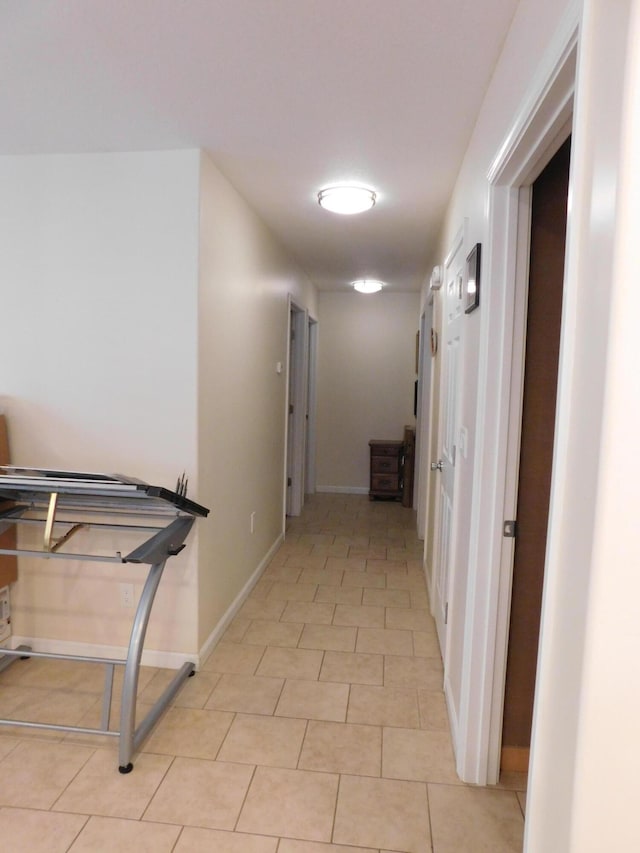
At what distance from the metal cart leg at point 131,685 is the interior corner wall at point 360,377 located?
4.62 m

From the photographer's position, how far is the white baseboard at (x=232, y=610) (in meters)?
2.77

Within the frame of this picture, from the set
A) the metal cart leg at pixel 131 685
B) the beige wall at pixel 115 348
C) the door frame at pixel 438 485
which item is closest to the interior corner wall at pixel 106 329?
the beige wall at pixel 115 348

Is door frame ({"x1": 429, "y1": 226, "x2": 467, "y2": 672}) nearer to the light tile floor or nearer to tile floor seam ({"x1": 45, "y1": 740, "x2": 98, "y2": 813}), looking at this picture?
the light tile floor

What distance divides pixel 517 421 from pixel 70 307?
6.61 ft

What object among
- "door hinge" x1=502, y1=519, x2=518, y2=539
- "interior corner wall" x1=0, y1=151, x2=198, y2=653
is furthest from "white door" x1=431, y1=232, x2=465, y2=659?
"interior corner wall" x1=0, y1=151, x2=198, y2=653

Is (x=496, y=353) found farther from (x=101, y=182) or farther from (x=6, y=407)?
(x=6, y=407)

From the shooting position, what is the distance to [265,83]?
6.27 feet

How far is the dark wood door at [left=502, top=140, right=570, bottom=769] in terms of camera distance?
1.78 meters

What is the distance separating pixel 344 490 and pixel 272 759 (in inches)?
181

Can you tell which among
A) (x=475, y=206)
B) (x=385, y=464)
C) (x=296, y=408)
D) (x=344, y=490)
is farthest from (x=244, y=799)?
(x=344, y=490)

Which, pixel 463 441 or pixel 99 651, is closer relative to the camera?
pixel 463 441

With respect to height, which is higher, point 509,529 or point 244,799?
point 509,529

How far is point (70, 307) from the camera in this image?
2604 millimetres

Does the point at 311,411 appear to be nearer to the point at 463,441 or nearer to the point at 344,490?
the point at 344,490
